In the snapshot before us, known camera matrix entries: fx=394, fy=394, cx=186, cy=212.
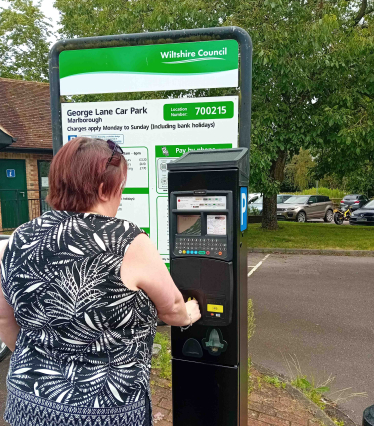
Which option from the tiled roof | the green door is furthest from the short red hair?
the tiled roof

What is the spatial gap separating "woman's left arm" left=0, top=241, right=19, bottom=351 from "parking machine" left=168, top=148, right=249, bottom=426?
2.39ft

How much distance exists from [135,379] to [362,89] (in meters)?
9.80

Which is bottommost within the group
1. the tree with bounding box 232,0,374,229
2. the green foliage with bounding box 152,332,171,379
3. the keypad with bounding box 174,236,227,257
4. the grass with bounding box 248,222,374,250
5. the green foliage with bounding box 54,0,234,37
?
the grass with bounding box 248,222,374,250

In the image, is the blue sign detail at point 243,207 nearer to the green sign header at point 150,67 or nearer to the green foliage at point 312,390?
the green sign header at point 150,67

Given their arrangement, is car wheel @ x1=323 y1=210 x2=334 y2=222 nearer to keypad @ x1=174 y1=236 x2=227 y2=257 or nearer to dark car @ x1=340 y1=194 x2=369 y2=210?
dark car @ x1=340 y1=194 x2=369 y2=210

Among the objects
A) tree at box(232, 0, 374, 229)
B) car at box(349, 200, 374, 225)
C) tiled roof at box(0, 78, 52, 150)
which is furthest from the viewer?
car at box(349, 200, 374, 225)

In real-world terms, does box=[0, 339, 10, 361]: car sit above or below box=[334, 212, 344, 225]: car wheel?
above

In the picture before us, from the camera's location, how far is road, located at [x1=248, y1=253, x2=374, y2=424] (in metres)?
3.78

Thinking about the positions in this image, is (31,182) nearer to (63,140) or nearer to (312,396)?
(63,140)

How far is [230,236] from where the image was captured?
1.80m

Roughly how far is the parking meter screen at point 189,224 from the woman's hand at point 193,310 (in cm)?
33

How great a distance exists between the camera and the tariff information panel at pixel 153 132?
277cm

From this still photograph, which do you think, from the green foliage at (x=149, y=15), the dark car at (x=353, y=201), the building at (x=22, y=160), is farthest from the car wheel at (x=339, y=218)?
the building at (x=22, y=160)

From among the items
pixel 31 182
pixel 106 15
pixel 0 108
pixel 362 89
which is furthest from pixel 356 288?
pixel 0 108
